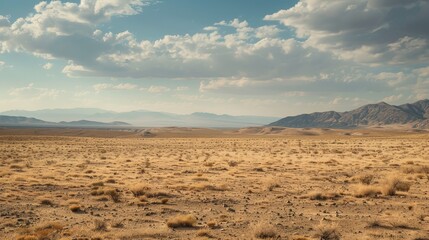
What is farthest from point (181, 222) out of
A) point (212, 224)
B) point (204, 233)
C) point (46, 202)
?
point (46, 202)

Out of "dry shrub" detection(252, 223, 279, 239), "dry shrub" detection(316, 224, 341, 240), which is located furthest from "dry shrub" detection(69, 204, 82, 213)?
"dry shrub" detection(316, 224, 341, 240)

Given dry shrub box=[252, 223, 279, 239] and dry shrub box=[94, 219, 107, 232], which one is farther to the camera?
dry shrub box=[94, 219, 107, 232]

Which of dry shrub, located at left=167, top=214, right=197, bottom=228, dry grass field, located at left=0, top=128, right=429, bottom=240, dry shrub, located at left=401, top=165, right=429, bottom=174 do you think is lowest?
dry grass field, located at left=0, top=128, right=429, bottom=240

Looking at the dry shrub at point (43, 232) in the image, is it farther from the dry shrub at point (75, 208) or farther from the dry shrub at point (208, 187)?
the dry shrub at point (208, 187)

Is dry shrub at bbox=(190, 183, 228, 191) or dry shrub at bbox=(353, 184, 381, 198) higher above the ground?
dry shrub at bbox=(353, 184, 381, 198)

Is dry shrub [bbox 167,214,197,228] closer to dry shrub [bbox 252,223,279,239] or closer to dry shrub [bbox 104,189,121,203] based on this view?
dry shrub [bbox 252,223,279,239]

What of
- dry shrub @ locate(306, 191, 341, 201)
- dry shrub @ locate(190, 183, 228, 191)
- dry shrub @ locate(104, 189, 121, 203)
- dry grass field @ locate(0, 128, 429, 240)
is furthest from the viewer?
dry shrub @ locate(190, 183, 228, 191)

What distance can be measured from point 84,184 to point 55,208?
700cm

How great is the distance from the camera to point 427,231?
41.4 feet

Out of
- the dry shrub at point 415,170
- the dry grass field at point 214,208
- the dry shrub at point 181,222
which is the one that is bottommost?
the dry grass field at point 214,208

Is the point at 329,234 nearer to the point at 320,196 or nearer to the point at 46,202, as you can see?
the point at 320,196

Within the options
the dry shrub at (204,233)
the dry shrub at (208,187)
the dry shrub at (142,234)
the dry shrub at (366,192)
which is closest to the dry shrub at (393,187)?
the dry shrub at (366,192)

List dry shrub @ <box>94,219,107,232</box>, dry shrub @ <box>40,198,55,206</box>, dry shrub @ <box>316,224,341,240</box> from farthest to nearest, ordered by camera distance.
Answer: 1. dry shrub @ <box>40,198,55,206</box>
2. dry shrub @ <box>94,219,107,232</box>
3. dry shrub @ <box>316,224,341,240</box>

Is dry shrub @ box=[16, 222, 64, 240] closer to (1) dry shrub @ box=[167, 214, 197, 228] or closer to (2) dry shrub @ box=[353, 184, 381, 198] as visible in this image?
(1) dry shrub @ box=[167, 214, 197, 228]
